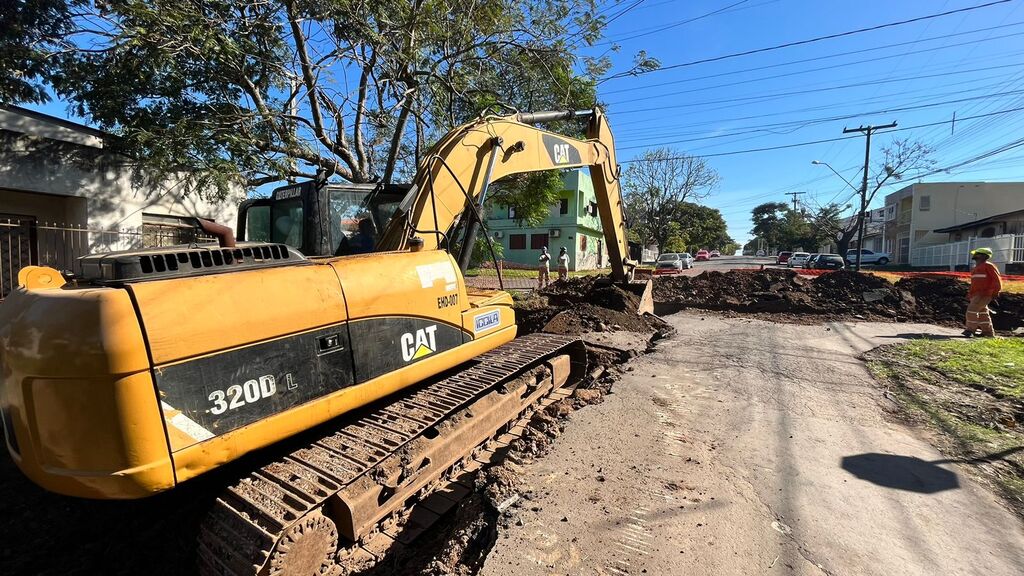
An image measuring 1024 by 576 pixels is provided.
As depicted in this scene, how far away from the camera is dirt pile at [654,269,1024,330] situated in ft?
34.7

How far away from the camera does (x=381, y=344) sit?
2.96 metres

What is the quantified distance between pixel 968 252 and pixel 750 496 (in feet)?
104

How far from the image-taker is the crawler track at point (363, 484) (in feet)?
6.98

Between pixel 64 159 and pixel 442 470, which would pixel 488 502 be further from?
pixel 64 159

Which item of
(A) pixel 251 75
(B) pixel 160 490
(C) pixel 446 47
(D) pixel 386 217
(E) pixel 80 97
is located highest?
(C) pixel 446 47

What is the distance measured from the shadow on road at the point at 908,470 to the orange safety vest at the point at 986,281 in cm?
616

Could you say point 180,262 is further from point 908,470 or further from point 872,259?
point 872,259

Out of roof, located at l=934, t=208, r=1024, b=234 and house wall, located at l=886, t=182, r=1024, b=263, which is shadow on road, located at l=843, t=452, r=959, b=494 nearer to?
roof, located at l=934, t=208, r=1024, b=234

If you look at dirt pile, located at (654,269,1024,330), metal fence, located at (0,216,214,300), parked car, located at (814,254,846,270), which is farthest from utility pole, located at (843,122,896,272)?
metal fence, located at (0,216,214,300)

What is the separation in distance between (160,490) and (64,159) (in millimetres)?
11121

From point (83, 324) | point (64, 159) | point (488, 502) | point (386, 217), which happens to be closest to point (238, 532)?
point (83, 324)

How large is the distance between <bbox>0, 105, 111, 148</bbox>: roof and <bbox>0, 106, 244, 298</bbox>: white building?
0.01 m

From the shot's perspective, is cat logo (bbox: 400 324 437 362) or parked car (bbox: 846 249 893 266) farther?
parked car (bbox: 846 249 893 266)

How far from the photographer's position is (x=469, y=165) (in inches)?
184
